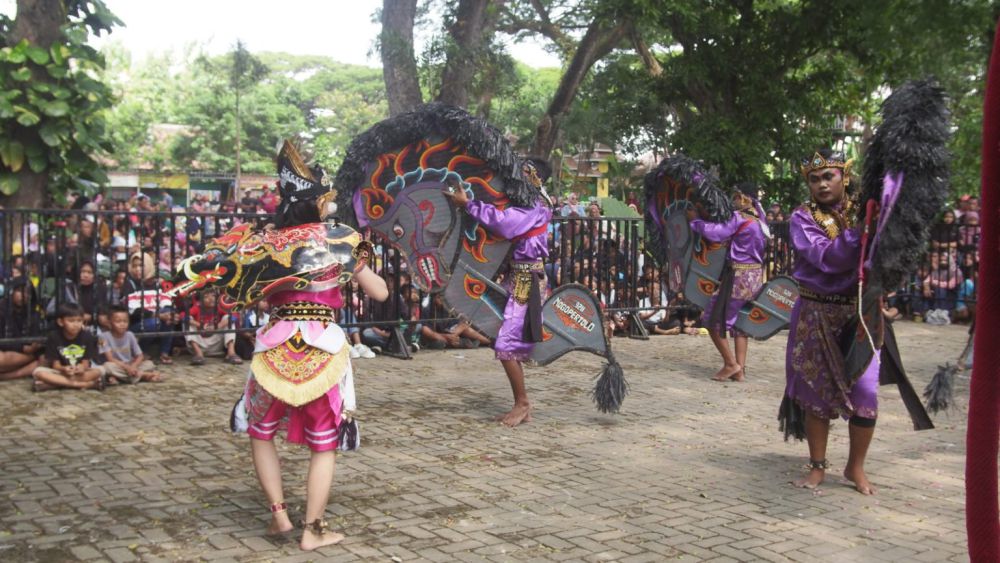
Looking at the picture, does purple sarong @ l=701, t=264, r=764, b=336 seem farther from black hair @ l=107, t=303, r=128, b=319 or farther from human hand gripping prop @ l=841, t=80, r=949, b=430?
black hair @ l=107, t=303, r=128, b=319

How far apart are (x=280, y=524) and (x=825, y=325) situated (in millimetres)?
3151

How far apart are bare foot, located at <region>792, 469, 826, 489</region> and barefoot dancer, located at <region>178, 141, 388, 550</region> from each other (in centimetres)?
276

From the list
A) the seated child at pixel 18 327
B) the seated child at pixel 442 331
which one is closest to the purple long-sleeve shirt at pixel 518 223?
the seated child at pixel 442 331

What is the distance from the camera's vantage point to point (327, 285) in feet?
15.6

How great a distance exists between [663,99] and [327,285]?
1415 cm

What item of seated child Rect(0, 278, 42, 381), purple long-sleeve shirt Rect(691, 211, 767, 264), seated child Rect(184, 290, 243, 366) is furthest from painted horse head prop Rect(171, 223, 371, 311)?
purple long-sleeve shirt Rect(691, 211, 767, 264)

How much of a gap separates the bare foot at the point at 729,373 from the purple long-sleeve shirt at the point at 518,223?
307 centimetres

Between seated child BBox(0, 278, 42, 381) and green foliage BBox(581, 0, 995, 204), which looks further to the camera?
green foliage BBox(581, 0, 995, 204)

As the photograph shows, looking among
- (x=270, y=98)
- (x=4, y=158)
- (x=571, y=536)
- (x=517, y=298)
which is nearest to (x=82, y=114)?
(x=4, y=158)

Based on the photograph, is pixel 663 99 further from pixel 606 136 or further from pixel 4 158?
pixel 4 158

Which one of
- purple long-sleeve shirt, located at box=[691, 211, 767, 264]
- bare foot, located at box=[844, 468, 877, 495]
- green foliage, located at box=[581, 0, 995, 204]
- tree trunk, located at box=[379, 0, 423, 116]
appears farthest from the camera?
tree trunk, located at box=[379, 0, 423, 116]

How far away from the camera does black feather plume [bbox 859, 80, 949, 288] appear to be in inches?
190

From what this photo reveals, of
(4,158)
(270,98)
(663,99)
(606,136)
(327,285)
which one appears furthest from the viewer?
(270,98)

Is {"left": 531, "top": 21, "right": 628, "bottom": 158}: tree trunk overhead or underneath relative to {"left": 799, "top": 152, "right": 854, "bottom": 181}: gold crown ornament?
overhead
